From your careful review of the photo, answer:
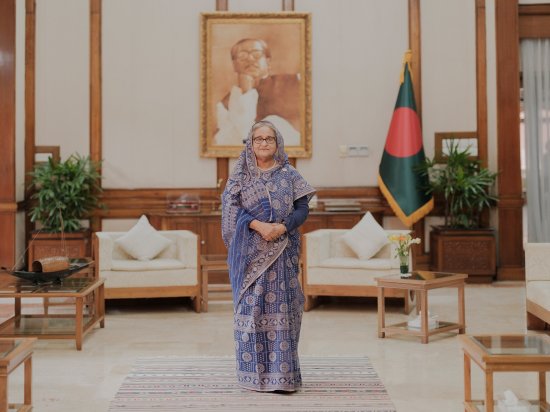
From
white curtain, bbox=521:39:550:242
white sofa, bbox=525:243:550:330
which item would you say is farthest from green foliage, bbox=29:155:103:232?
white curtain, bbox=521:39:550:242

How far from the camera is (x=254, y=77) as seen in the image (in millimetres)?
9102

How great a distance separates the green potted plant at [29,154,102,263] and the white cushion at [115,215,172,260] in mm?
1633

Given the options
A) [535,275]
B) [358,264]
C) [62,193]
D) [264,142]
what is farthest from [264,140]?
[62,193]

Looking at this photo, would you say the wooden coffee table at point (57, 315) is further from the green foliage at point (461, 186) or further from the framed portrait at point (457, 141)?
the framed portrait at point (457, 141)

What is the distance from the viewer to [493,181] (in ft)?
29.0

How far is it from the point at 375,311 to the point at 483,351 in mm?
3751

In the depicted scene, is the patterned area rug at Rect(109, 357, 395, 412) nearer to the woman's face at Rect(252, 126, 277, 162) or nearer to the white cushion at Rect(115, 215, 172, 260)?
the woman's face at Rect(252, 126, 277, 162)

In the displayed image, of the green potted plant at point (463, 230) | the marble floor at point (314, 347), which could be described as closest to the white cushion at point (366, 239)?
the marble floor at point (314, 347)

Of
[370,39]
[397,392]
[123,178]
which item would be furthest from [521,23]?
[397,392]

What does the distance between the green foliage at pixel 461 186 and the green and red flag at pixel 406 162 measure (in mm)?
132

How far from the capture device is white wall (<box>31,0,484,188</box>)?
29.7 ft

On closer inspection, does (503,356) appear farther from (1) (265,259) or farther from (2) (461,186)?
(2) (461,186)

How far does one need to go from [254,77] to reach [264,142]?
5.02 meters

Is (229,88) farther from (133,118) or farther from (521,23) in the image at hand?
(521,23)
